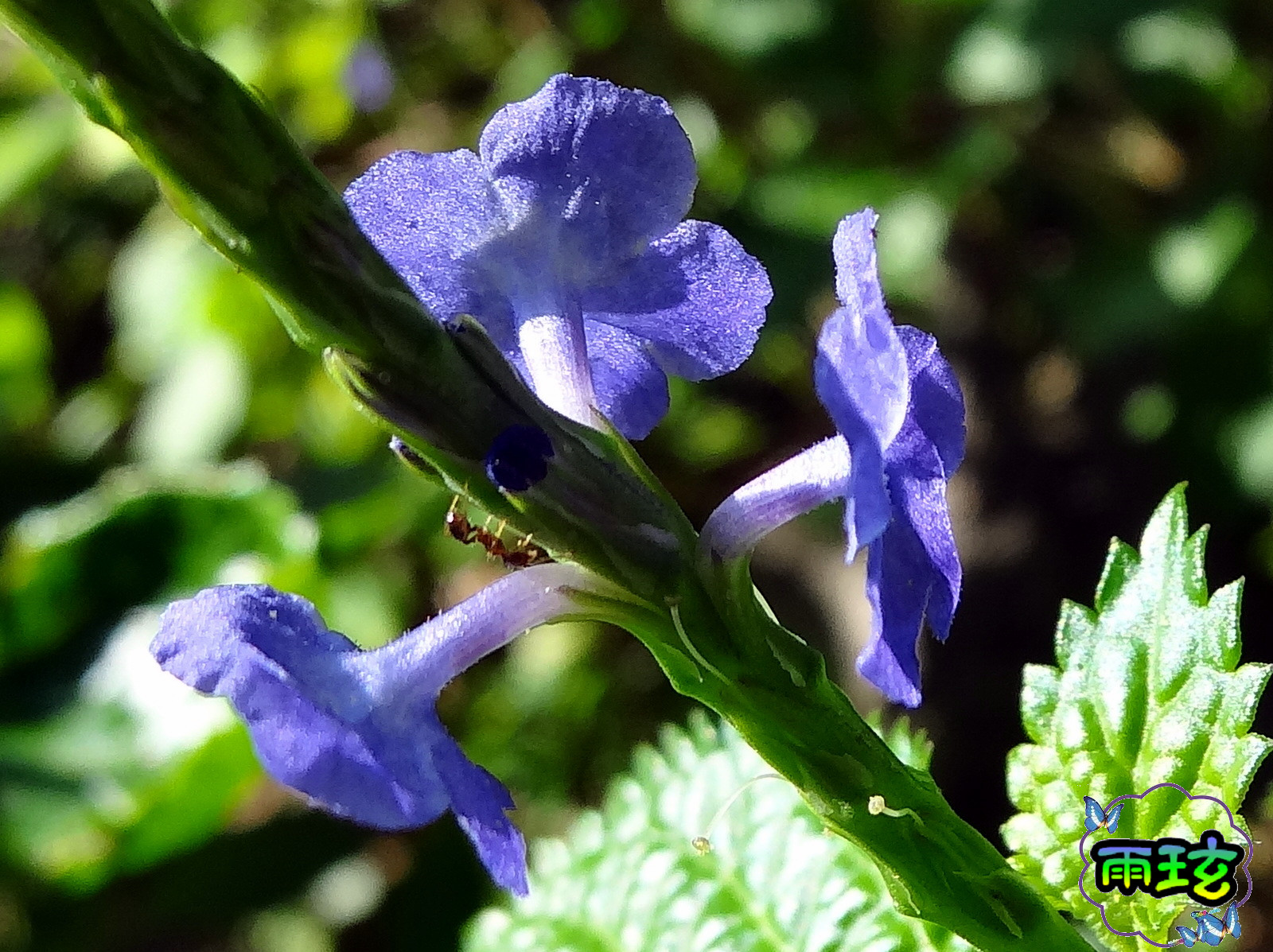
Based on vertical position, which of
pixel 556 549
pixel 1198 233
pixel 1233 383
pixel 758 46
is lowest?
pixel 1233 383

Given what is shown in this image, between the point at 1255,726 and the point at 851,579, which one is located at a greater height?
the point at 851,579

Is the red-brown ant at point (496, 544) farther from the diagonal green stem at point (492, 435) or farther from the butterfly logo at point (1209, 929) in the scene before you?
the butterfly logo at point (1209, 929)

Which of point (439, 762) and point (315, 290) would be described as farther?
point (439, 762)

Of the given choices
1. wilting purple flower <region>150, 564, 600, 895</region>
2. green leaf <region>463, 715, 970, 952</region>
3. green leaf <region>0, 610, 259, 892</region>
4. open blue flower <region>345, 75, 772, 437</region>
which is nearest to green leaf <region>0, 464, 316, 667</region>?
green leaf <region>0, 610, 259, 892</region>

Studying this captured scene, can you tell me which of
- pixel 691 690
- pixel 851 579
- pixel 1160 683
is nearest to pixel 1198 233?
pixel 851 579

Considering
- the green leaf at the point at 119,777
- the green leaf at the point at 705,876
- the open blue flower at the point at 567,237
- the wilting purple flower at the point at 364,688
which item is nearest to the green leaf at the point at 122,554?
the green leaf at the point at 119,777

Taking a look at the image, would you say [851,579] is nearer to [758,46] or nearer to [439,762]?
[758,46]

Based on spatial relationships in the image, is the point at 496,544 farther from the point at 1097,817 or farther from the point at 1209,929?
the point at 1209,929

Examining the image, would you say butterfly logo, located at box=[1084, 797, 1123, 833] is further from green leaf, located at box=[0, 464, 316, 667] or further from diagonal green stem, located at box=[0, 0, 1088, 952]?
Result: green leaf, located at box=[0, 464, 316, 667]

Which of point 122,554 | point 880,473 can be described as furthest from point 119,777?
point 880,473
